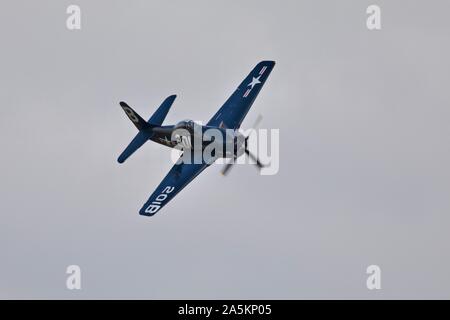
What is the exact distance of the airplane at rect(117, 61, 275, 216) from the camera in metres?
76.4

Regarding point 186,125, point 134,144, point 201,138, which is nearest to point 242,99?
point 186,125

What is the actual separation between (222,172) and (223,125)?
556 centimetres

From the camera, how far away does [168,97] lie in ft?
268

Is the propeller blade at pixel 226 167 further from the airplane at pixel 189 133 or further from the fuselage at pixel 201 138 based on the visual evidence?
the fuselage at pixel 201 138

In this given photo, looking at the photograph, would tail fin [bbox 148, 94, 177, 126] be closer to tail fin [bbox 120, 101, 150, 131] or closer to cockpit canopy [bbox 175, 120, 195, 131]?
tail fin [bbox 120, 101, 150, 131]

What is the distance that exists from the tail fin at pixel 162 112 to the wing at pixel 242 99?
304cm

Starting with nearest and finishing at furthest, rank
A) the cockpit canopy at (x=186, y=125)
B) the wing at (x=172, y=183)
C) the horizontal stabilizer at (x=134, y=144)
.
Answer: the wing at (x=172, y=183) < the cockpit canopy at (x=186, y=125) < the horizontal stabilizer at (x=134, y=144)

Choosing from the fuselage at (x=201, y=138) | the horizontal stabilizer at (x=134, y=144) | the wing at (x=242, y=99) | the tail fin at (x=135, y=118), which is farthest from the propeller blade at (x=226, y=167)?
the tail fin at (x=135, y=118)

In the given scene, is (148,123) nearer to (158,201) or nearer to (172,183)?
(172,183)

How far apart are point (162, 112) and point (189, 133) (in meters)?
3.84

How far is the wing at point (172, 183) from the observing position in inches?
2992

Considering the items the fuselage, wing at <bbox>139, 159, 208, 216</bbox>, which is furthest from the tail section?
wing at <bbox>139, 159, 208, 216</bbox>
